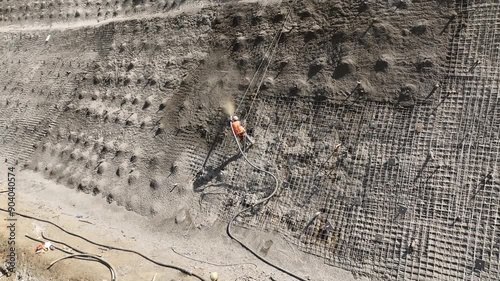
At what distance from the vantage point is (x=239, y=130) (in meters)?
7.07

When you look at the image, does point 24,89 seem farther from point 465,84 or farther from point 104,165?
point 465,84

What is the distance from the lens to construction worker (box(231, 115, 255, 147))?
278 inches

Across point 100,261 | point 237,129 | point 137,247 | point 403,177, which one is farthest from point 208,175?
point 403,177

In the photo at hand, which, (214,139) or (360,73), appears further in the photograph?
(214,139)

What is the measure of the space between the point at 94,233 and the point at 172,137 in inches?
93.7

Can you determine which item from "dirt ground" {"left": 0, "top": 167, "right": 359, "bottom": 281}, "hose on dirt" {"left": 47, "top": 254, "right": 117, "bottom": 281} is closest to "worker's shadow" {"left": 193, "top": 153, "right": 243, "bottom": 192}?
"dirt ground" {"left": 0, "top": 167, "right": 359, "bottom": 281}

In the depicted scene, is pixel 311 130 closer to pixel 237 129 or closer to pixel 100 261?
pixel 237 129

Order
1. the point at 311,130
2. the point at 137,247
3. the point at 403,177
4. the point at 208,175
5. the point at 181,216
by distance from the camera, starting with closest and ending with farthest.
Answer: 1. the point at 403,177
2. the point at 311,130
3. the point at 137,247
4. the point at 181,216
5. the point at 208,175

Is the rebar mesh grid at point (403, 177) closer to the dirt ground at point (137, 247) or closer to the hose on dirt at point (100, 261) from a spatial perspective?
the dirt ground at point (137, 247)

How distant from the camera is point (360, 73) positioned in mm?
6848

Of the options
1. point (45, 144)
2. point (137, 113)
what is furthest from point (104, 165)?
point (45, 144)

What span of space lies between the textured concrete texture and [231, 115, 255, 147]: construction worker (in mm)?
196

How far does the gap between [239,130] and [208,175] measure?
1050mm

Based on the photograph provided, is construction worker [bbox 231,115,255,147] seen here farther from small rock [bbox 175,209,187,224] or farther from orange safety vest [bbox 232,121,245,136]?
small rock [bbox 175,209,187,224]
